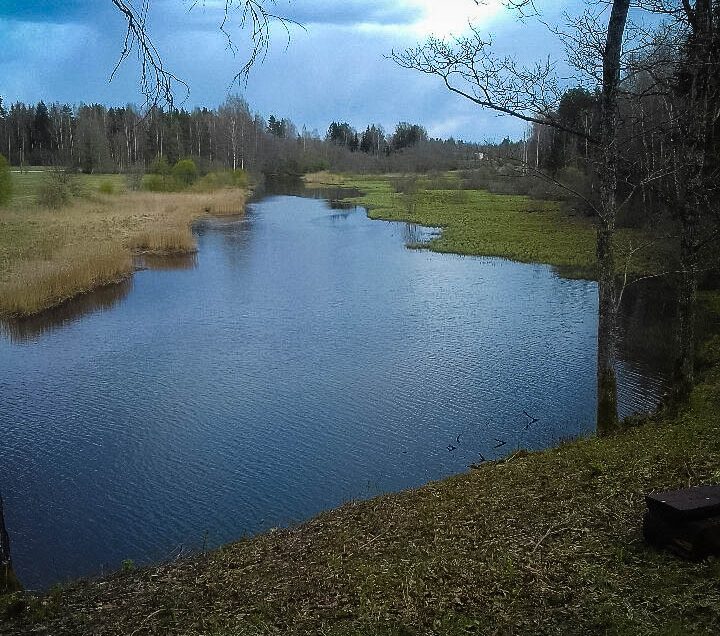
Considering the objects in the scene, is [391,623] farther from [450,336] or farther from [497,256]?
[497,256]

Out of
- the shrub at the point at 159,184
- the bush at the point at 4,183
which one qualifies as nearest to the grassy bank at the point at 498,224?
the shrub at the point at 159,184

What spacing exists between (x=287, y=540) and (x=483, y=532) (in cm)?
191

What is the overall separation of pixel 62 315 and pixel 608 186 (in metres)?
15.9

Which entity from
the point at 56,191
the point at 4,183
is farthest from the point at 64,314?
the point at 56,191

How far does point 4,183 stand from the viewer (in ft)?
120

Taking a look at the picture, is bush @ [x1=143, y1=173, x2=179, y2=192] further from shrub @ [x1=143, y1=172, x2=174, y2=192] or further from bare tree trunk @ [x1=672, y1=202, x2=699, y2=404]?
bare tree trunk @ [x1=672, y1=202, x2=699, y2=404]

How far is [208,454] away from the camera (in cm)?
A: 1023

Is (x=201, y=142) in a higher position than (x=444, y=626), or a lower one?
higher

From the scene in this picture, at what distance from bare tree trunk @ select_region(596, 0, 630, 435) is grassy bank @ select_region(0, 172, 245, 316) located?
52.1 feet

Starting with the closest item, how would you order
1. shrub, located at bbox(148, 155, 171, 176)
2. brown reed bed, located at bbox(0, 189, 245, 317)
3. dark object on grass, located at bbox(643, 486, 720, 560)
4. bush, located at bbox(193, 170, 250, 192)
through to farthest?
dark object on grass, located at bbox(643, 486, 720, 560)
brown reed bed, located at bbox(0, 189, 245, 317)
shrub, located at bbox(148, 155, 171, 176)
bush, located at bbox(193, 170, 250, 192)

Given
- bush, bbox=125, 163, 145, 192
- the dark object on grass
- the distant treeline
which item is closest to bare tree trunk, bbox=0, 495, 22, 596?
the dark object on grass

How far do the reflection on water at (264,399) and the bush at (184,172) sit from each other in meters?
32.6

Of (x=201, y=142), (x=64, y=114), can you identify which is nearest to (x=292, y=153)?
(x=201, y=142)

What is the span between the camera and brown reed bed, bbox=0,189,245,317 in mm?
20656
